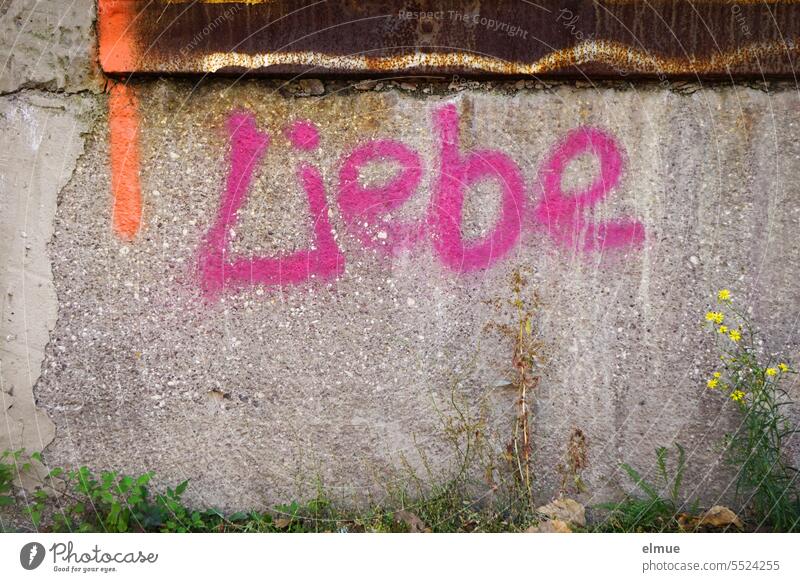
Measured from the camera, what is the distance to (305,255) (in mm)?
2832

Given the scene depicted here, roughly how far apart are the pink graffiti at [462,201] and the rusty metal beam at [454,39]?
0.25m

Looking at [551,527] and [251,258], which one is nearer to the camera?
[551,527]

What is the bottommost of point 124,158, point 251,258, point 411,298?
point 411,298

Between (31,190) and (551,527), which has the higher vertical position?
(31,190)

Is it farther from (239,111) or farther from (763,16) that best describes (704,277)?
(239,111)

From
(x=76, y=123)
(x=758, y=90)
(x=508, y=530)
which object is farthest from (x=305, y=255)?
(x=758, y=90)

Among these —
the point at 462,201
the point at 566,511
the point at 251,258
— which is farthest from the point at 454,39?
the point at 566,511

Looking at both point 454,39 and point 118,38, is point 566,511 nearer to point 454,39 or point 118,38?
point 454,39

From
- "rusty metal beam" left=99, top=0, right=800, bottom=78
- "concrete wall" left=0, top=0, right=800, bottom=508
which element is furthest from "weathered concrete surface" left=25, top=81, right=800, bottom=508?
"rusty metal beam" left=99, top=0, right=800, bottom=78

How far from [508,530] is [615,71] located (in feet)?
5.31

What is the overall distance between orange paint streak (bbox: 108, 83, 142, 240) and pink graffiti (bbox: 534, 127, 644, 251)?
1.43m

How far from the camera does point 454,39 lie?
274 cm

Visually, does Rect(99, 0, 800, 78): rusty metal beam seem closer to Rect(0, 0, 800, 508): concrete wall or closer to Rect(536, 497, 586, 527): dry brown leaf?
Answer: Rect(0, 0, 800, 508): concrete wall

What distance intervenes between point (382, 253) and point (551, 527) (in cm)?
111
